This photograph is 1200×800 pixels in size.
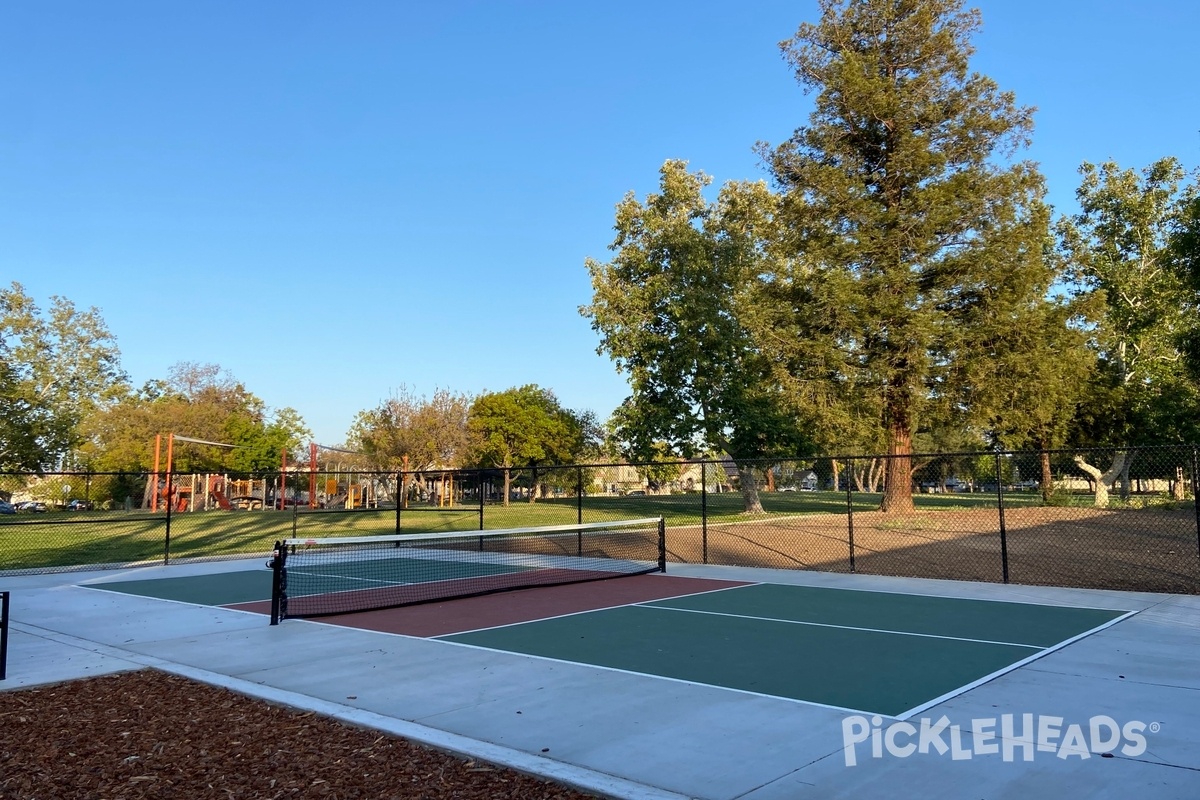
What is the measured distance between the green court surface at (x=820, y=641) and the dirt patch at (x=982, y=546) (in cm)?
362

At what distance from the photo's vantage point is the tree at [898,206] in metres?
27.3

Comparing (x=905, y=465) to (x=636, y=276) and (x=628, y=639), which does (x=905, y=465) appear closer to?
(x=636, y=276)

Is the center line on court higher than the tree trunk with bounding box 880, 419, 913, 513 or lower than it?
lower

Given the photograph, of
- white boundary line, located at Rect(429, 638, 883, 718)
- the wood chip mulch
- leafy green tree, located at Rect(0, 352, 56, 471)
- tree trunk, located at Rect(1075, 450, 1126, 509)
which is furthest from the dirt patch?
leafy green tree, located at Rect(0, 352, 56, 471)

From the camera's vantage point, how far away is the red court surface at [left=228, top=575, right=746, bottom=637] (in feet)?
34.4

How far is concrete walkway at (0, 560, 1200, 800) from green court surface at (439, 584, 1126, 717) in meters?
0.37

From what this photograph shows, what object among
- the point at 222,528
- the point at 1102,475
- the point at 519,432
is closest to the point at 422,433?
the point at 519,432

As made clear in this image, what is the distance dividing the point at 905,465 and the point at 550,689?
2552 centimetres

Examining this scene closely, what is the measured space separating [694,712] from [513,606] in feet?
20.2

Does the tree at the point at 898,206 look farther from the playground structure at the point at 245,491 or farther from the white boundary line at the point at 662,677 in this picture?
the playground structure at the point at 245,491

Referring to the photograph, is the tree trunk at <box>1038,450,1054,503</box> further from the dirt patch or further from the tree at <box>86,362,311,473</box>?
the tree at <box>86,362,311,473</box>

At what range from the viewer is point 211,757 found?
5.35 metres

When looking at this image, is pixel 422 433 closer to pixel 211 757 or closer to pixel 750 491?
pixel 750 491

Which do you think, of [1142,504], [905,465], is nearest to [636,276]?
[905,465]
